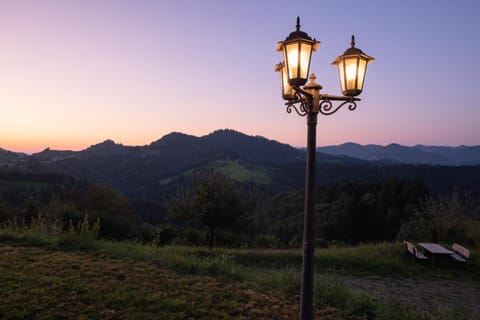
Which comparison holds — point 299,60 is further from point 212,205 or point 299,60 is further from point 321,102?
point 212,205

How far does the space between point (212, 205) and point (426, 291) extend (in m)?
7.84

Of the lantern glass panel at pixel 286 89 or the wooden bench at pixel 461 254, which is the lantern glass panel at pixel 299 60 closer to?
the lantern glass panel at pixel 286 89

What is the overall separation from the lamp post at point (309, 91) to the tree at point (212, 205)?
9.61 meters

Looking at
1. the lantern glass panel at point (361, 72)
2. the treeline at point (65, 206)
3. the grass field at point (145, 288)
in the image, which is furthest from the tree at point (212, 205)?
the lantern glass panel at point (361, 72)

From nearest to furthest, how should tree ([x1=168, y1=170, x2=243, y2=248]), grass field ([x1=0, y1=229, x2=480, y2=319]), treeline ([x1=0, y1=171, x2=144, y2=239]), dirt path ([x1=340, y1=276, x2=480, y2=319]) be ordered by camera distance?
grass field ([x1=0, y1=229, x2=480, y2=319]) → dirt path ([x1=340, y1=276, x2=480, y2=319]) → tree ([x1=168, y1=170, x2=243, y2=248]) → treeline ([x1=0, y1=171, x2=144, y2=239])

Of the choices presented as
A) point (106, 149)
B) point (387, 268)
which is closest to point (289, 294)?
point (387, 268)

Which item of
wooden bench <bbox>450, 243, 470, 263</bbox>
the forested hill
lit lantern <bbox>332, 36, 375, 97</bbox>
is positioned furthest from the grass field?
the forested hill

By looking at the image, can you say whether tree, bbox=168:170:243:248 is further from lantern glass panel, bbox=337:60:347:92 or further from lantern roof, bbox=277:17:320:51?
lantern roof, bbox=277:17:320:51

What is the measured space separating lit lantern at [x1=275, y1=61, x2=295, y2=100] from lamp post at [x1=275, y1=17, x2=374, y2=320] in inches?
13.2

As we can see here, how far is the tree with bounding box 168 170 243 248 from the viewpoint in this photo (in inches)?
511

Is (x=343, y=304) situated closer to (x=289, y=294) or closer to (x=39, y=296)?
(x=289, y=294)

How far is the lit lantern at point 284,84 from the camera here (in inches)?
159

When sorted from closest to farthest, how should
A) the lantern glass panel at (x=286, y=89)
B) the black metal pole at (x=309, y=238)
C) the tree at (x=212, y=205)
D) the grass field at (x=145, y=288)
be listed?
the black metal pole at (x=309, y=238) → the lantern glass panel at (x=286, y=89) → the grass field at (x=145, y=288) → the tree at (x=212, y=205)

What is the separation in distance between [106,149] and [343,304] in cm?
16510
